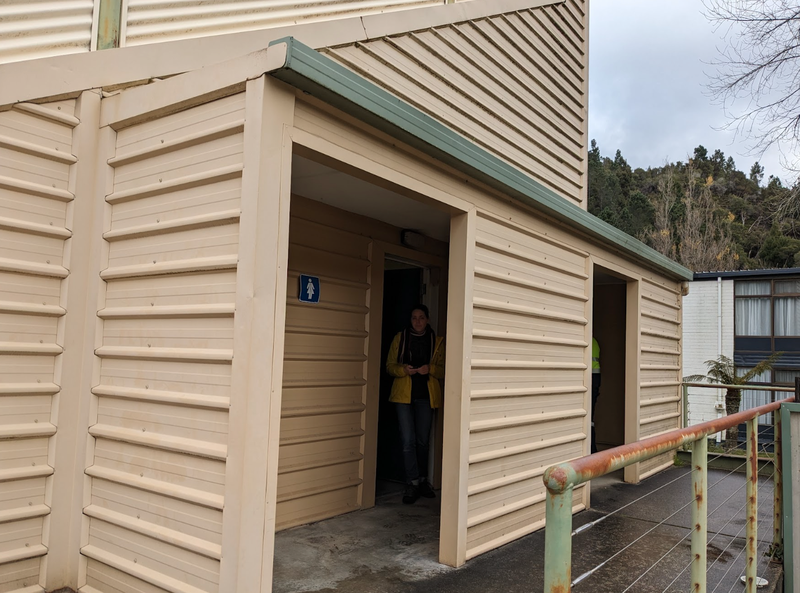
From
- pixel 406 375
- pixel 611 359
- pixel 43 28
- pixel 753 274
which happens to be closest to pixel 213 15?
pixel 43 28

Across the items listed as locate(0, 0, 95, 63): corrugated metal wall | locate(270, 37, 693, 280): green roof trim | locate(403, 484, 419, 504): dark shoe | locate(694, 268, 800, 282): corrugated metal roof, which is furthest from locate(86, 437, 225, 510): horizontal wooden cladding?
locate(694, 268, 800, 282): corrugated metal roof

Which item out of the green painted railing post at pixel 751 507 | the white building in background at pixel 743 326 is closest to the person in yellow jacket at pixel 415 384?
the green painted railing post at pixel 751 507

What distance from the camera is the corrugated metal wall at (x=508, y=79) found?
467cm

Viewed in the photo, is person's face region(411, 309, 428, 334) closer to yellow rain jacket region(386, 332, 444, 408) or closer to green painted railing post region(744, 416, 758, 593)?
yellow rain jacket region(386, 332, 444, 408)

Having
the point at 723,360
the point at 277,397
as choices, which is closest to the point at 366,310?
the point at 277,397

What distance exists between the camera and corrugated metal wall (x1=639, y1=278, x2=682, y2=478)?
26.0ft

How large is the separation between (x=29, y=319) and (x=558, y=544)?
3.05 metres

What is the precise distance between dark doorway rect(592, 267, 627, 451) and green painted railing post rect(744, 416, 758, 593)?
555cm

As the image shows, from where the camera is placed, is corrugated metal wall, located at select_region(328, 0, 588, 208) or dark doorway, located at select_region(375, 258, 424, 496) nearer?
corrugated metal wall, located at select_region(328, 0, 588, 208)

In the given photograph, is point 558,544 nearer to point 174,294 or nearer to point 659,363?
point 174,294

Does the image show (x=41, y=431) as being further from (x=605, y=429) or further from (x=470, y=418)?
(x=605, y=429)

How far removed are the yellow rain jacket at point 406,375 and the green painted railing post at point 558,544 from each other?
168 inches

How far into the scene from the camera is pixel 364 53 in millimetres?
4320

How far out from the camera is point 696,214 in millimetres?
29859
